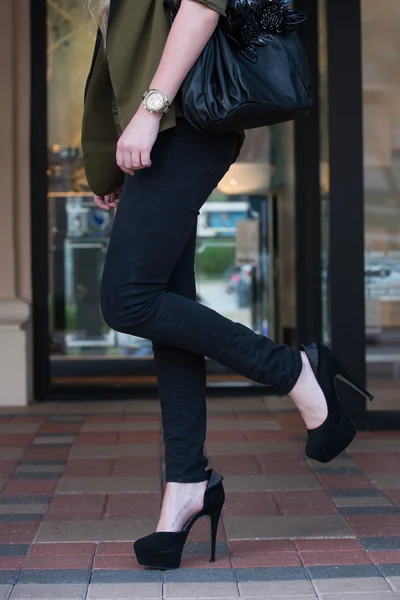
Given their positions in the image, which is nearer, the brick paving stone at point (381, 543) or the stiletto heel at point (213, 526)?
the stiletto heel at point (213, 526)

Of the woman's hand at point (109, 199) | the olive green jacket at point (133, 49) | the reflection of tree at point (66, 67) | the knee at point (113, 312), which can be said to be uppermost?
the reflection of tree at point (66, 67)

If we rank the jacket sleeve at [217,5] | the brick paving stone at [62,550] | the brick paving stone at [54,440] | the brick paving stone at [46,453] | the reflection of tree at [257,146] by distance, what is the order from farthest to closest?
the reflection of tree at [257,146], the brick paving stone at [54,440], the brick paving stone at [46,453], the brick paving stone at [62,550], the jacket sleeve at [217,5]

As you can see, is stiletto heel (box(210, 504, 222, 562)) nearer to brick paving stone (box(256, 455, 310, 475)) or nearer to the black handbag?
the black handbag


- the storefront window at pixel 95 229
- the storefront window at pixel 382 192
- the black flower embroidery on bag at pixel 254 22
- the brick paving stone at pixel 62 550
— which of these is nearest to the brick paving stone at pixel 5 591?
the brick paving stone at pixel 62 550

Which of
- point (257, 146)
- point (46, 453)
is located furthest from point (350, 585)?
point (257, 146)

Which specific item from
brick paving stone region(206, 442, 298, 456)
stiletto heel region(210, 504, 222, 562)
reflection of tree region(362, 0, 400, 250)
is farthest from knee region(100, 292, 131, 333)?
reflection of tree region(362, 0, 400, 250)

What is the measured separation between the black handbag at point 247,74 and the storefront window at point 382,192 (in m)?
2.21

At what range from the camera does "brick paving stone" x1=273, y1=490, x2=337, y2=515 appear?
2.80 m

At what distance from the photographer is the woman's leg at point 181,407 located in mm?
2248

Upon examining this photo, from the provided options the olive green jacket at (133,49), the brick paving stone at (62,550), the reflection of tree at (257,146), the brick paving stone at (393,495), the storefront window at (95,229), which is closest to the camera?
the olive green jacket at (133,49)

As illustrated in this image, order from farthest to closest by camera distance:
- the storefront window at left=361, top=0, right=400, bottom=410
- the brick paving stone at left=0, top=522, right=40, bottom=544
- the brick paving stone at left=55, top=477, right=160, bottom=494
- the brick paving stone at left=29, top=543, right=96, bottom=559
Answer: the storefront window at left=361, top=0, right=400, bottom=410
the brick paving stone at left=55, top=477, right=160, bottom=494
the brick paving stone at left=0, top=522, right=40, bottom=544
the brick paving stone at left=29, top=543, right=96, bottom=559

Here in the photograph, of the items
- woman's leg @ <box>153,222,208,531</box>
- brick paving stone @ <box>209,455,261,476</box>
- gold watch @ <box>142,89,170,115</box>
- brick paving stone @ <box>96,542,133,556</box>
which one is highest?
gold watch @ <box>142,89,170,115</box>

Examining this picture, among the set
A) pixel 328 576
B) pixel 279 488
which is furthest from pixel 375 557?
pixel 279 488

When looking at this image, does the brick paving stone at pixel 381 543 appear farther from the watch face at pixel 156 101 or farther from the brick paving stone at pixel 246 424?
the brick paving stone at pixel 246 424
